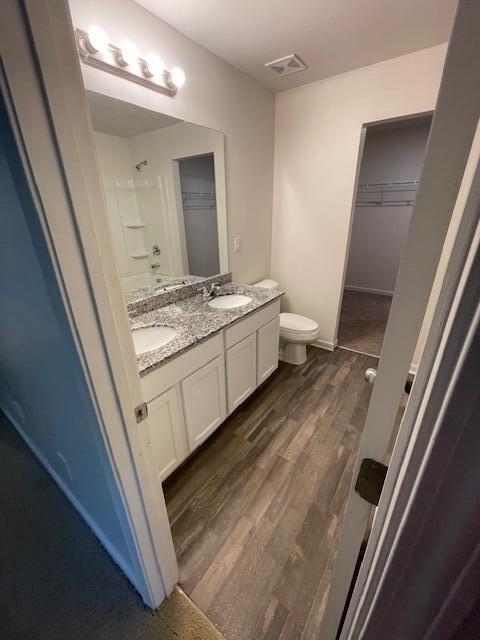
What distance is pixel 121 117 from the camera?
1.46 meters

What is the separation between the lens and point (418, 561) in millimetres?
326

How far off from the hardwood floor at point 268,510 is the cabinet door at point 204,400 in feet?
0.68

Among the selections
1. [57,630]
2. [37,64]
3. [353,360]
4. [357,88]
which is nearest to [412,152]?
[357,88]

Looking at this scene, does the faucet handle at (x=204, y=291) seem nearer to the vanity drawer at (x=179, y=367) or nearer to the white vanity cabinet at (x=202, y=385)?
the white vanity cabinet at (x=202, y=385)

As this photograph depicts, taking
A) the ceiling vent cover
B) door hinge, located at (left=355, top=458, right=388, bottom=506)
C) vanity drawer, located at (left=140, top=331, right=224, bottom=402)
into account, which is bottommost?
vanity drawer, located at (left=140, top=331, right=224, bottom=402)

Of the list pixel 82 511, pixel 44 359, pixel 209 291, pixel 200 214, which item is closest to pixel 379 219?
pixel 200 214

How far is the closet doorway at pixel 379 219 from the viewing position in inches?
140

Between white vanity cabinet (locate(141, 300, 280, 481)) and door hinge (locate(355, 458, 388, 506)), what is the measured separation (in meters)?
0.94

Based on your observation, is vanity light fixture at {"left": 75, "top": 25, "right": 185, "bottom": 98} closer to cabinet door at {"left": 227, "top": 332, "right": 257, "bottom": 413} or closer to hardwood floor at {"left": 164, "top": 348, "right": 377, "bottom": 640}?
cabinet door at {"left": 227, "top": 332, "right": 257, "bottom": 413}

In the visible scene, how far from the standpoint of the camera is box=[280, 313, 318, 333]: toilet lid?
2.46 metres

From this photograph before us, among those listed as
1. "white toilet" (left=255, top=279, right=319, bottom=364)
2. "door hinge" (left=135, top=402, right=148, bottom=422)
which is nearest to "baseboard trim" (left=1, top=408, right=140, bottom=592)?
"door hinge" (left=135, top=402, right=148, bottom=422)

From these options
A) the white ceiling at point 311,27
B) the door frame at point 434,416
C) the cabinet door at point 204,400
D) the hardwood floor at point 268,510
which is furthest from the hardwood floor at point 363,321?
the door frame at point 434,416

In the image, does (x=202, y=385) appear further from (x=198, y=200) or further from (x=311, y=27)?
(x=311, y=27)

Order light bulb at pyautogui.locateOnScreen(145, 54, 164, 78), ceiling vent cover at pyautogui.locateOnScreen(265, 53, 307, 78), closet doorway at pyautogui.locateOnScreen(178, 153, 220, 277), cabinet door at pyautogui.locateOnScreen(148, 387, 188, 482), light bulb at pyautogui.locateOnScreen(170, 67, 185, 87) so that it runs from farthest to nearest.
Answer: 1. closet doorway at pyautogui.locateOnScreen(178, 153, 220, 277)
2. ceiling vent cover at pyautogui.locateOnScreen(265, 53, 307, 78)
3. light bulb at pyautogui.locateOnScreen(170, 67, 185, 87)
4. light bulb at pyautogui.locateOnScreen(145, 54, 164, 78)
5. cabinet door at pyautogui.locateOnScreen(148, 387, 188, 482)
